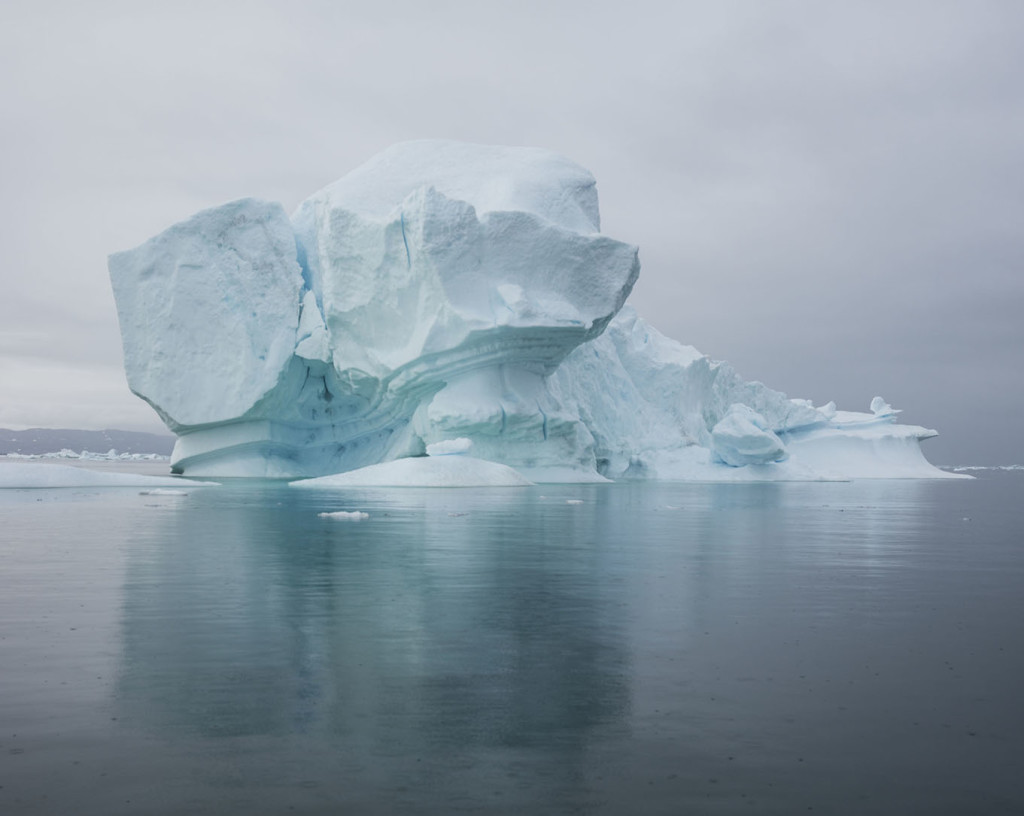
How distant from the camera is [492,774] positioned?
2494 millimetres

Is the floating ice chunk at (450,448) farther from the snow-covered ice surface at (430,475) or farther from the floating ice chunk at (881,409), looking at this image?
the floating ice chunk at (881,409)

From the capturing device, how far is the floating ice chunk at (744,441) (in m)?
29.1

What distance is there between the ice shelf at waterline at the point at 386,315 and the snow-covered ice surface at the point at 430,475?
1.89 m

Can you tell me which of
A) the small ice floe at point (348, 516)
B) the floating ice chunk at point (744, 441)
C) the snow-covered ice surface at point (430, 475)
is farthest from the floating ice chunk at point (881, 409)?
the small ice floe at point (348, 516)

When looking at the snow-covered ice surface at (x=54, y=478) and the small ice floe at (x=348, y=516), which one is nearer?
the small ice floe at (x=348, y=516)

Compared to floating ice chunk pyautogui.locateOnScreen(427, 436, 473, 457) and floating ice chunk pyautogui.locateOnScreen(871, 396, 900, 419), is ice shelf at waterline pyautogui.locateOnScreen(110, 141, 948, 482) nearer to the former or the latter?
floating ice chunk pyautogui.locateOnScreen(427, 436, 473, 457)

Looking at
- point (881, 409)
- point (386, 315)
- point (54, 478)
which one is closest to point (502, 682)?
point (54, 478)

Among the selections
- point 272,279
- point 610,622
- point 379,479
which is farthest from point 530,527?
point 272,279

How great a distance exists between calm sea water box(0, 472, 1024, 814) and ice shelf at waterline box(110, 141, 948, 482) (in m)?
14.1

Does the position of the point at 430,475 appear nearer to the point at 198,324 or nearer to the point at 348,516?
the point at 348,516

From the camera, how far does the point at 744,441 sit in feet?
95.7

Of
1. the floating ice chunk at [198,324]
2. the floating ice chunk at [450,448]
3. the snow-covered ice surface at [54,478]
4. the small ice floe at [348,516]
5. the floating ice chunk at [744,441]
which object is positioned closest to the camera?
the small ice floe at [348,516]

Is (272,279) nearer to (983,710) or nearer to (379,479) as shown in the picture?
(379,479)

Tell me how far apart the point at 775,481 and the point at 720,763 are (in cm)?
2904
